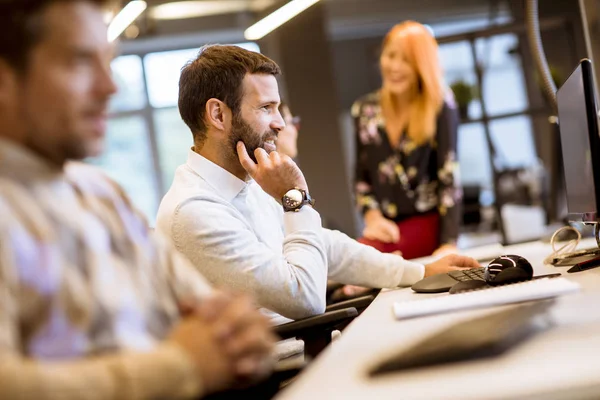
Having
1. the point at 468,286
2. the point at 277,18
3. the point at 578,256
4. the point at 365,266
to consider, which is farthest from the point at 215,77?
the point at 277,18

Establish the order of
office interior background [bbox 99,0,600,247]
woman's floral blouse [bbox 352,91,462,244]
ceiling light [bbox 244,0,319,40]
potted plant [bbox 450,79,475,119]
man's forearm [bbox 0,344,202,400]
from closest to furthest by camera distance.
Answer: man's forearm [bbox 0,344,202,400]
woman's floral blouse [bbox 352,91,462,244]
ceiling light [bbox 244,0,319,40]
office interior background [bbox 99,0,600,247]
potted plant [bbox 450,79,475,119]

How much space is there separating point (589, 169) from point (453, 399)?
136cm

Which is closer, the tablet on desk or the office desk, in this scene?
the office desk

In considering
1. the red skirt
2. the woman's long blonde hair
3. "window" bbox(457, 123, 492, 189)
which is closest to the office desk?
the red skirt

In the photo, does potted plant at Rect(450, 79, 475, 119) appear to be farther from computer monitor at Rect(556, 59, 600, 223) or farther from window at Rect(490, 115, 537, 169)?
computer monitor at Rect(556, 59, 600, 223)

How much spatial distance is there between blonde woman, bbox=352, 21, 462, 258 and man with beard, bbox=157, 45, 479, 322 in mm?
1224

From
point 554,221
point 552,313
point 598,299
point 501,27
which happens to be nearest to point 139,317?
point 552,313

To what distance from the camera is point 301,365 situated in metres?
2.09

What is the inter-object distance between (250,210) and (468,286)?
0.74 meters

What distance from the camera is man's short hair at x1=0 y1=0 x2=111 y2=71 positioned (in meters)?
0.98

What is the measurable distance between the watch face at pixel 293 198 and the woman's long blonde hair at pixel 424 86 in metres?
1.80

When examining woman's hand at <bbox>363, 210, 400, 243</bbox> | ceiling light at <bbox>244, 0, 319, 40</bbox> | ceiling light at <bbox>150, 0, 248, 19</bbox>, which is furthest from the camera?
ceiling light at <bbox>150, 0, 248, 19</bbox>

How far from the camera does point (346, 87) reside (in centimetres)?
1307

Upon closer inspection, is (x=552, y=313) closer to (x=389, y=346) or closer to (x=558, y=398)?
(x=389, y=346)
